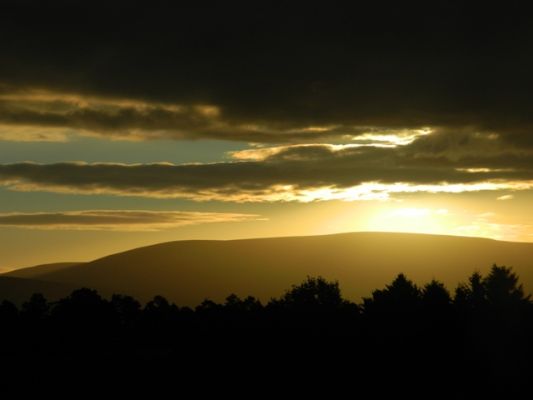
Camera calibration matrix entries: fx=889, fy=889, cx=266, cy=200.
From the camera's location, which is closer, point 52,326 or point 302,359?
point 302,359

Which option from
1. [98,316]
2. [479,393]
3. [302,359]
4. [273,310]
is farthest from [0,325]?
[479,393]

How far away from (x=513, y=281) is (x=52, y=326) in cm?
7130

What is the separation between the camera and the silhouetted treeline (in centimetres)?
7469

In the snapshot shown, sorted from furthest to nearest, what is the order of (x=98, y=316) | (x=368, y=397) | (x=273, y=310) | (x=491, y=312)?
(x=98, y=316) < (x=273, y=310) < (x=491, y=312) < (x=368, y=397)

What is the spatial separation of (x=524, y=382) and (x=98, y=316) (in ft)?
310

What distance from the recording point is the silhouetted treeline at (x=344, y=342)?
7469 centimetres

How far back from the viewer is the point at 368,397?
69.9 metres

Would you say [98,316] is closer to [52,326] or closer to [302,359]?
[52,326]

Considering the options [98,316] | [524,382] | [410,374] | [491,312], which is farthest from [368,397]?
[98,316]

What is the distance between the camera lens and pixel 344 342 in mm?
88125

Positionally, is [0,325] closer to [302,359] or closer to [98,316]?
[98,316]

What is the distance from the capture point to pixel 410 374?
75250 mm

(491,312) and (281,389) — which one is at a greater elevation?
(491,312)

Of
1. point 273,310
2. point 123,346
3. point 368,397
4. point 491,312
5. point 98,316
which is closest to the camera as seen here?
point 368,397
